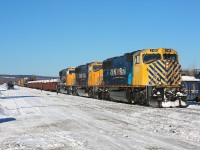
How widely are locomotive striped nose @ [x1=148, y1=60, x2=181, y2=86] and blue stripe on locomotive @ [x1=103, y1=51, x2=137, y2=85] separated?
278 cm

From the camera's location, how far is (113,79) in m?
28.0

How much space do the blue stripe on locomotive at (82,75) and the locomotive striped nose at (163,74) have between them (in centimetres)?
1778

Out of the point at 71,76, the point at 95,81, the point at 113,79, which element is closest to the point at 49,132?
the point at 113,79

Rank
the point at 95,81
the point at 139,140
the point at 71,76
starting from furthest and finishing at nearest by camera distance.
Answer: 1. the point at 71,76
2. the point at 95,81
3. the point at 139,140

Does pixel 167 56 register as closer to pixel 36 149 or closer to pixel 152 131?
pixel 152 131

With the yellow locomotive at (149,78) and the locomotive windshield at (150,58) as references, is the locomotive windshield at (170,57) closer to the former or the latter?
the yellow locomotive at (149,78)

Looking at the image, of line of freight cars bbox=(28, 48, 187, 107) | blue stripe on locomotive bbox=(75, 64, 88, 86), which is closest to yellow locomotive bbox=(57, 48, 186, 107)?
line of freight cars bbox=(28, 48, 187, 107)

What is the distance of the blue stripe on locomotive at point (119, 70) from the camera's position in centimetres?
2360

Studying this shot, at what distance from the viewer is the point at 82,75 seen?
40031mm

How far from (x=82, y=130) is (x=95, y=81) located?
948 inches

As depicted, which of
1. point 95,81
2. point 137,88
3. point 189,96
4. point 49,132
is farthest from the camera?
point 95,81

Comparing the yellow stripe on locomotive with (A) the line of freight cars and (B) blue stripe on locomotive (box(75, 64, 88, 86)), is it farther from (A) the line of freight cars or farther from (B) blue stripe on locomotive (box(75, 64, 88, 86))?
(B) blue stripe on locomotive (box(75, 64, 88, 86))

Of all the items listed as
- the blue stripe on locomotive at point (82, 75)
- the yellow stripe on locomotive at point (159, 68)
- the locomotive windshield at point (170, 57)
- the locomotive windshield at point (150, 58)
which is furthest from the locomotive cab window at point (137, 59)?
the blue stripe on locomotive at point (82, 75)

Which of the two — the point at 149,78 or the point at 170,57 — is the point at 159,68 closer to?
the point at 149,78
